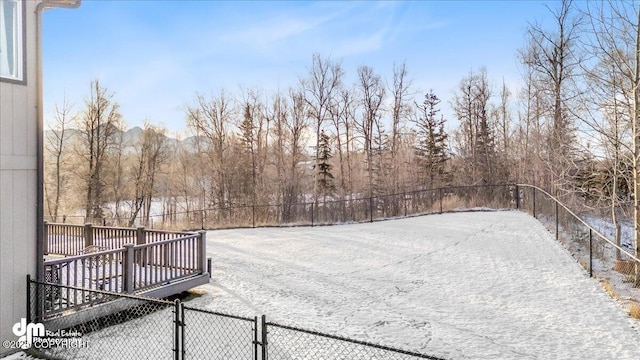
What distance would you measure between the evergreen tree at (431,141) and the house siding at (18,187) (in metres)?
24.1

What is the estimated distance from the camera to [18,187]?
5.06m

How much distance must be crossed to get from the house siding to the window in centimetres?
7

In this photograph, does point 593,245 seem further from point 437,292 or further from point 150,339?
point 150,339

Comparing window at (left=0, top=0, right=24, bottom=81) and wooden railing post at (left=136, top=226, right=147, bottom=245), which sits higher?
window at (left=0, top=0, right=24, bottom=81)

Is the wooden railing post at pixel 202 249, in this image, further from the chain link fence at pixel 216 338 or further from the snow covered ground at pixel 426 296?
the chain link fence at pixel 216 338

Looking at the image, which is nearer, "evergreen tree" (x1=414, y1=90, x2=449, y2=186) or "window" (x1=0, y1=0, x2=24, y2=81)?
"window" (x1=0, y1=0, x2=24, y2=81)

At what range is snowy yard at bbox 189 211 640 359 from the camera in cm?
520

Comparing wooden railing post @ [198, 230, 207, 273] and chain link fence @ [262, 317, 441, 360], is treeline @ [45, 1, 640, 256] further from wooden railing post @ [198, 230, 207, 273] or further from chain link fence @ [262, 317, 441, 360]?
chain link fence @ [262, 317, 441, 360]

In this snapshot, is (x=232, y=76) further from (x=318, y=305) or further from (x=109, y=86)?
(x=318, y=305)

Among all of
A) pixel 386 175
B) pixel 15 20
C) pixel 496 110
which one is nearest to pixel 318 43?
pixel 386 175

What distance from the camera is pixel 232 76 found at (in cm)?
2697
